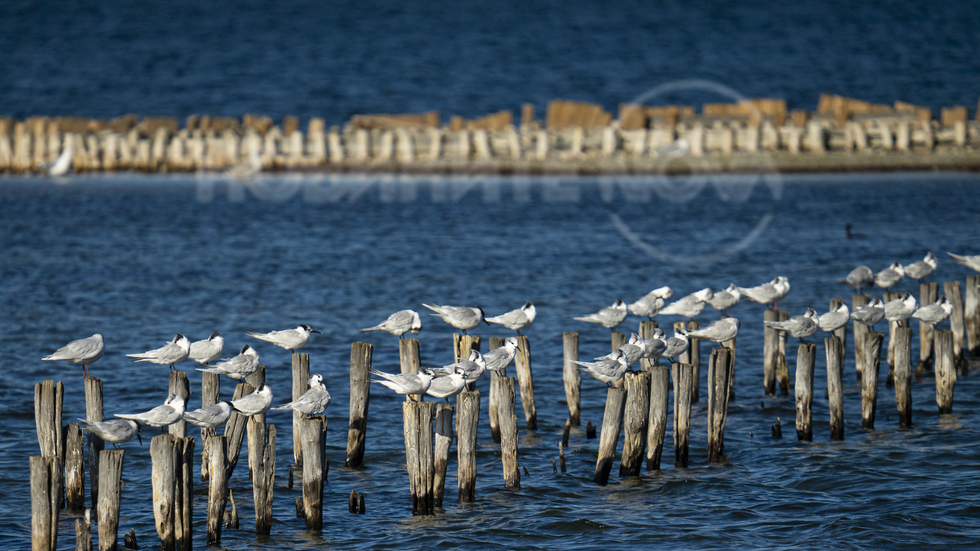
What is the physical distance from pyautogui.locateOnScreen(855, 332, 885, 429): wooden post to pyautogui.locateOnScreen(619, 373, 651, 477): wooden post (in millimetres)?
3701

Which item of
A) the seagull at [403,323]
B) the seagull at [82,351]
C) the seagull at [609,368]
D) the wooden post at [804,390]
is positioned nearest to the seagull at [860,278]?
the wooden post at [804,390]

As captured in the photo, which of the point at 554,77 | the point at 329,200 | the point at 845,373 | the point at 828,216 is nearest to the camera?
the point at 845,373

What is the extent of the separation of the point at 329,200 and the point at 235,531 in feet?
119

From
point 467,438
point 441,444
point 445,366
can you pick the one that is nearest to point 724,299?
point 445,366

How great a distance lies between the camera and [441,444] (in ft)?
39.4

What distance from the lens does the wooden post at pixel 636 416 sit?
12844 mm

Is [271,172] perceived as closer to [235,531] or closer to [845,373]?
[845,373]

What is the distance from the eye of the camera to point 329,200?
156 ft

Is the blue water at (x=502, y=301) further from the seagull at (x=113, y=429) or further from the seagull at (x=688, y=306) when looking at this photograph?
the seagull at (x=688, y=306)

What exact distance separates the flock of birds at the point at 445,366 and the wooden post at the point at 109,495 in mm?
1001

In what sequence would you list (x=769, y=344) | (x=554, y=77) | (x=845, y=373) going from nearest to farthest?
(x=769, y=344) → (x=845, y=373) → (x=554, y=77)

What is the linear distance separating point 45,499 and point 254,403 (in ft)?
8.47

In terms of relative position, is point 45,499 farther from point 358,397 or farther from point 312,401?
point 358,397

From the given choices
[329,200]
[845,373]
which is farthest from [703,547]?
[329,200]
